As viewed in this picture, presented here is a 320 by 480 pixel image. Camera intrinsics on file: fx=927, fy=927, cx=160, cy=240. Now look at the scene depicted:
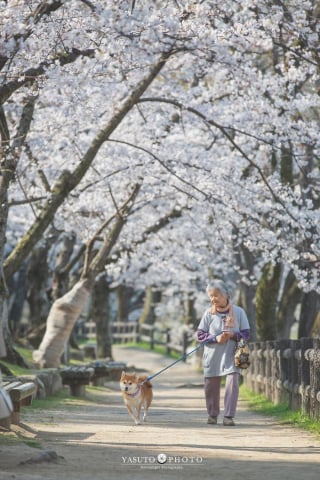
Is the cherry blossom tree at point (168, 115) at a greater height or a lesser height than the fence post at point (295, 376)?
greater

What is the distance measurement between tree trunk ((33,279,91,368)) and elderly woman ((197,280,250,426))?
27.8 ft

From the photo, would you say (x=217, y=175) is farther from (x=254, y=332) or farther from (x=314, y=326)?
(x=254, y=332)

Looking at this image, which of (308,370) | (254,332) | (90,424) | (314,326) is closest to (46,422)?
(90,424)

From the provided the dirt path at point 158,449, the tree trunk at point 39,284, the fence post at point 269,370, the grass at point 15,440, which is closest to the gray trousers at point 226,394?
the dirt path at point 158,449

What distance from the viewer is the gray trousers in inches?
447

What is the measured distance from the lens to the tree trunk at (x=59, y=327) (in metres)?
19.6

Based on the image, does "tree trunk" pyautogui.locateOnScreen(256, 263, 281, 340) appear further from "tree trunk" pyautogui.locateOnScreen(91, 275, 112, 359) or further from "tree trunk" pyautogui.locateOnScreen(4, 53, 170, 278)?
"tree trunk" pyautogui.locateOnScreen(91, 275, 112, 359)

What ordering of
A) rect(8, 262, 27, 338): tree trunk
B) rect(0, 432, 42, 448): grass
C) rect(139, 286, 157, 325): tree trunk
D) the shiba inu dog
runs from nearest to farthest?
rect(0, 432, 42, 448): grass
the shiba inu dog
rect(8, 262, 27, 338): tree trunk
rect(139, 286, 157, 325): tree trunk

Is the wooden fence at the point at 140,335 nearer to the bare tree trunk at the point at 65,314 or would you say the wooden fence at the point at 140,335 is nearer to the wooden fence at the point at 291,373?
the bare tree trunk at the point at 65,314

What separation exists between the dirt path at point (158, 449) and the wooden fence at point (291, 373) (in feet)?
1.67

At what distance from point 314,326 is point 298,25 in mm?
6611

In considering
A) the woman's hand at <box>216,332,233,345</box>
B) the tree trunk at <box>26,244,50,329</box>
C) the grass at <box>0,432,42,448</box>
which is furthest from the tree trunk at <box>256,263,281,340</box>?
the grass at <box>0,432,42,448</box>

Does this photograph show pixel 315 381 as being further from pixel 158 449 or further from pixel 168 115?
pixel 168 115

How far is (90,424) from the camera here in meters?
11.5
